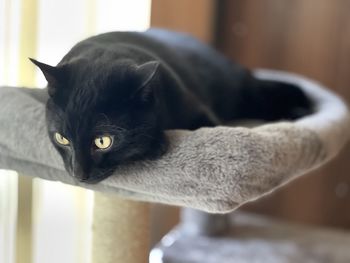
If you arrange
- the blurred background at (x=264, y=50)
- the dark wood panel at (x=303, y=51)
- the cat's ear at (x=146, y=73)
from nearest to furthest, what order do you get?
1. the cat's ear at (x=146, y=73)
2. the blurred background at (x=264, y=50)
3. the dark wood panel at (x=303, y=51)

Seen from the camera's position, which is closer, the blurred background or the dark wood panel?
the blurred background

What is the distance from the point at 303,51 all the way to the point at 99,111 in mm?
1142

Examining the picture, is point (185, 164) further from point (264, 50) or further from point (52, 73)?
point (264, 50)

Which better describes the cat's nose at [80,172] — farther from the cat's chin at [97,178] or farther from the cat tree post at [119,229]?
the cat tree post at [119,229]

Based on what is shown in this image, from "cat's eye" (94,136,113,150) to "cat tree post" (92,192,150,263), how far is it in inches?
7.3

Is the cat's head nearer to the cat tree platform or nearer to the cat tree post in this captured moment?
the cat tree platform

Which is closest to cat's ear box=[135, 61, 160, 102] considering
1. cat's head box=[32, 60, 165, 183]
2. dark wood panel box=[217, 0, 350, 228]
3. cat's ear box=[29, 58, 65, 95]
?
cat's head box=[32, 60, 165, 183]

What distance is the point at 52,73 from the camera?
831 millimetres

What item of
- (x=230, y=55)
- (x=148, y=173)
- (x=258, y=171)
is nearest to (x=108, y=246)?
(x=148, y=173)

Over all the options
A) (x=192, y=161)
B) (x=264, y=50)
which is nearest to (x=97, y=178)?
(x=192, y=161)

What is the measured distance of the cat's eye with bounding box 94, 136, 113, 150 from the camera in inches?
32.9

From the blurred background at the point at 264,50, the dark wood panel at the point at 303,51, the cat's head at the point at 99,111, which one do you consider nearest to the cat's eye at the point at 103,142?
the cat's head at the point at 99,111

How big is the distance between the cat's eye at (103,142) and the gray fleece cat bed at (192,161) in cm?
6

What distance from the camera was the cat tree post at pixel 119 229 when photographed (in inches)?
39.9
